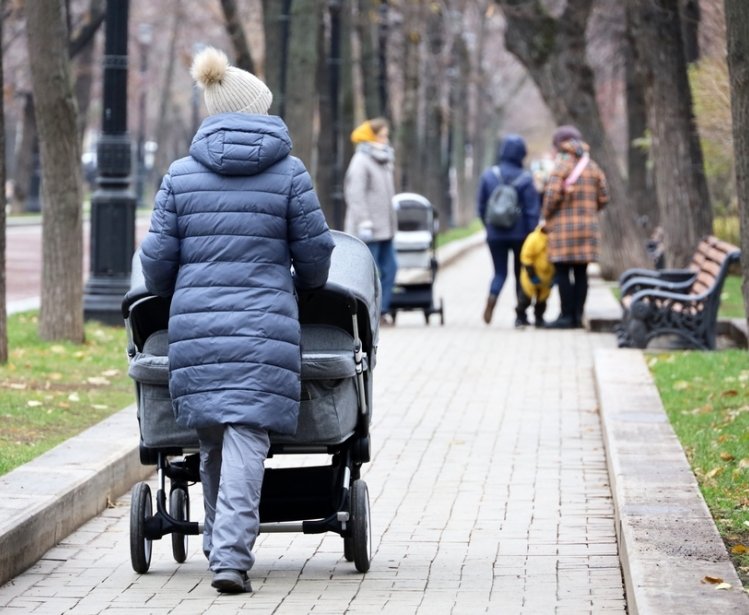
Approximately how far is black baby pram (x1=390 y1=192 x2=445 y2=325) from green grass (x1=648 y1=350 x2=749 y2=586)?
14.7 ft

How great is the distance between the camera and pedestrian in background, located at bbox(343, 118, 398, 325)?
16.7 m

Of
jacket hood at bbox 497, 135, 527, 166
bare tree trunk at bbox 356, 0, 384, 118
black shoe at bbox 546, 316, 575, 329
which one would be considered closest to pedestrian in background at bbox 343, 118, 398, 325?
jacket hood at bbox 497, 135, 527, 166

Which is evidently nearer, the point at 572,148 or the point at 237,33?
the point at 572,148

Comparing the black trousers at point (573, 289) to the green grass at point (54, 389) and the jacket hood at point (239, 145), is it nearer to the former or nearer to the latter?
the green grass at point (54, 389)

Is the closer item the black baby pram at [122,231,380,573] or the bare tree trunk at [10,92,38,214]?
the black baby pram at [122,231,380,573]

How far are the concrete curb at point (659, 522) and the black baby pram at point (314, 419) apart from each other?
1.06m

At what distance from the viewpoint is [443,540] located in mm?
7512

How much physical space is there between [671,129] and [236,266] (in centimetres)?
1269

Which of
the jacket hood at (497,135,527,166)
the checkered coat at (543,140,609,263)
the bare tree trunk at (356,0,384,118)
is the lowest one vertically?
the checkered coat at (543,140,609,263)

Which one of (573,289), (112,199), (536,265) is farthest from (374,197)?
(112,199)

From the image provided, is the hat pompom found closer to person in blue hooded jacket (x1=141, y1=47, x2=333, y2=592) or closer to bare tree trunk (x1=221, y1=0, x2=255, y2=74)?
person in blue hooded jacket (x1=141, y1=47, x2=333, y2=592)

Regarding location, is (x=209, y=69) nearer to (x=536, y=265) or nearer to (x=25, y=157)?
(x=536, y=265)

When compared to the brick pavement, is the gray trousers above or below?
A: above

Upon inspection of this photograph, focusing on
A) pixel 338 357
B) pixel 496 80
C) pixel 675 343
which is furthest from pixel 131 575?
pixel 496 80
